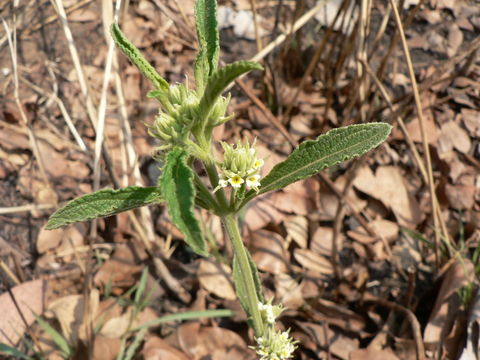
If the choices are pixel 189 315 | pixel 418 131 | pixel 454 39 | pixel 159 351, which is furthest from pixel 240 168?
pixel 454 39

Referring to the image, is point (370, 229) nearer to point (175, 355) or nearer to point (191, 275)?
point (191, 275)

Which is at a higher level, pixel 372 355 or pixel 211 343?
pixel 211 343

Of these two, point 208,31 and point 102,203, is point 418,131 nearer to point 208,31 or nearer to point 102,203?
point 208,31

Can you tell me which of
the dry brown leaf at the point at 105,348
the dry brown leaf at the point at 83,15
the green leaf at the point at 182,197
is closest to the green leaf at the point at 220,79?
the green leaf at the point at 182,197

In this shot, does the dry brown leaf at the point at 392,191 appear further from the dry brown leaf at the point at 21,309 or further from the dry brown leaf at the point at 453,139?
the dry brown leaf at the point at 21,309

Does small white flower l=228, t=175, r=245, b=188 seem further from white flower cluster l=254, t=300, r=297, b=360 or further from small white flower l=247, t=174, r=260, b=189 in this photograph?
white flower cluster l=254, t=300, r=297, b=360
